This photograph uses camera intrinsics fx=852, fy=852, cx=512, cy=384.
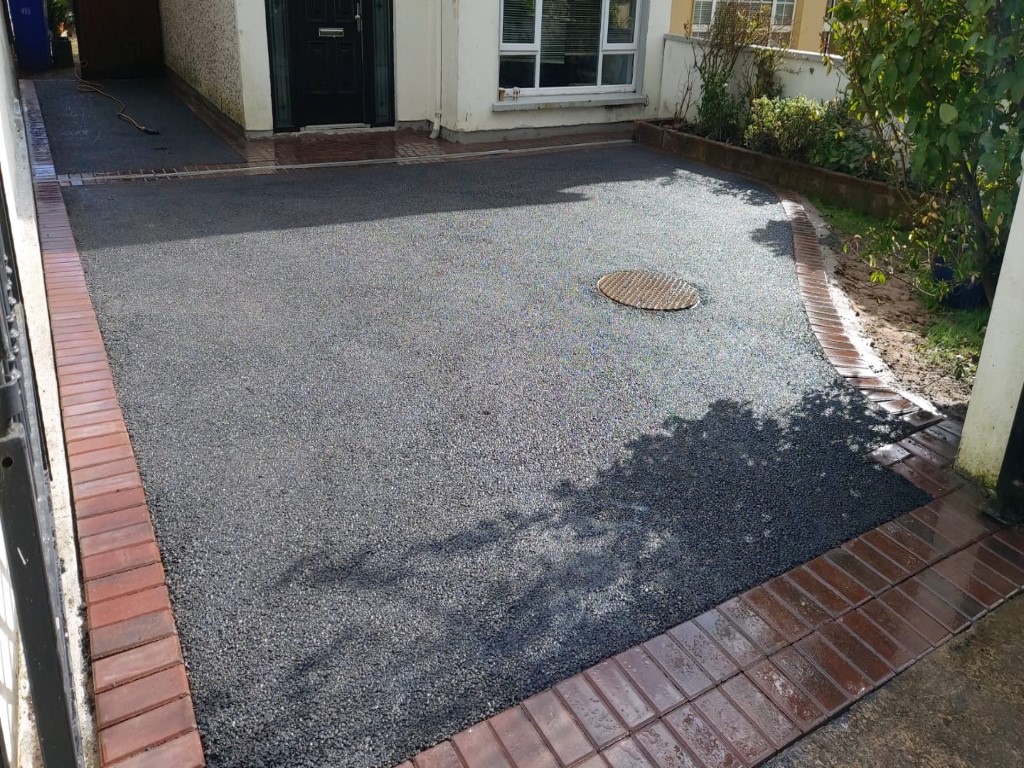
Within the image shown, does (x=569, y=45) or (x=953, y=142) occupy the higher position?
(x=569, y=45)

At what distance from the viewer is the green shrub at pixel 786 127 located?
898 centimetres

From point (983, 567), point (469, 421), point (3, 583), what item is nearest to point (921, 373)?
point (983, 567)

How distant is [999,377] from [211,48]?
438 inches

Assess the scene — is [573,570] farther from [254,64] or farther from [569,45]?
[569,45]

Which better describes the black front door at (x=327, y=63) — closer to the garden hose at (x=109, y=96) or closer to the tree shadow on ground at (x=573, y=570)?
the garden hose at (x=109, y=96)

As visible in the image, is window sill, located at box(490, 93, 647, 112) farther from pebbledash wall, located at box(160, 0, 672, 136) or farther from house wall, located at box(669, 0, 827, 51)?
house wall, located at box(669, 0, 827, 51)

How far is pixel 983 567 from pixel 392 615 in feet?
7.32

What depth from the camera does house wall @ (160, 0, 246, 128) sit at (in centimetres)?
1023

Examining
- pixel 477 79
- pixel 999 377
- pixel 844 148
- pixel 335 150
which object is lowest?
pixel 335 150

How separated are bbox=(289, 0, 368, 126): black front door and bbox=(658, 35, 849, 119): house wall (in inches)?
166

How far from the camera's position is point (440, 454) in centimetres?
383

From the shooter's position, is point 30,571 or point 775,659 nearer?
point 30,571

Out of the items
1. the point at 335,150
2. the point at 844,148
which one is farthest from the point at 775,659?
the point at 335,150

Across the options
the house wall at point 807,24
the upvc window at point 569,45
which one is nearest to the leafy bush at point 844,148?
the upvc window at point 569,45
